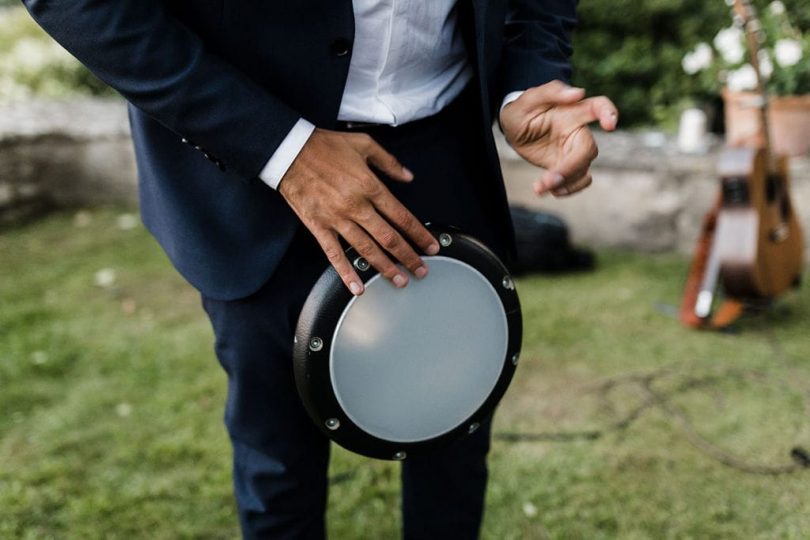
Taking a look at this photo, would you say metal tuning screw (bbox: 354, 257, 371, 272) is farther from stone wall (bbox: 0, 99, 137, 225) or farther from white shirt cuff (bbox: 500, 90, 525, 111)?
stone wall (bbox: 0, 99, 137, 225)

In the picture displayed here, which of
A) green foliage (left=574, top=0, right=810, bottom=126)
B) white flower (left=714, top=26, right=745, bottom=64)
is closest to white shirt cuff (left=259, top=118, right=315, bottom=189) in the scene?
white flower (left=714, top=26, right=745, bottom=64)

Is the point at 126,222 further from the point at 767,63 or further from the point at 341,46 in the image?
the point at 341,46

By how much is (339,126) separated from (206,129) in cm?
25

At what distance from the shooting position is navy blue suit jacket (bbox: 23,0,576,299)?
3.47 ft

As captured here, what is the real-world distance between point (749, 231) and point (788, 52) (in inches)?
53.2

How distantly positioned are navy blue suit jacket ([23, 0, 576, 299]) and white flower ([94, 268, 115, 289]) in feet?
8.77

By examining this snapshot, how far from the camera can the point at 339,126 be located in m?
1.29

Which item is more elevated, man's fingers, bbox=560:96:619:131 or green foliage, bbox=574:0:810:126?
man's fingers, bbox=560:96:619:131

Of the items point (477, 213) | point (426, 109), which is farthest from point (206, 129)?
point (477, 213)

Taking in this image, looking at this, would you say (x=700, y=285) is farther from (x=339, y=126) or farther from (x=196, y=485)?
(x=339, y=126)

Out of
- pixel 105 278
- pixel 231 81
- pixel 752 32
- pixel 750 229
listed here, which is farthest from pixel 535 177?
pixel 231 81

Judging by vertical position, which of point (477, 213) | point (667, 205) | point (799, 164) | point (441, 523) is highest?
point (477, 213)

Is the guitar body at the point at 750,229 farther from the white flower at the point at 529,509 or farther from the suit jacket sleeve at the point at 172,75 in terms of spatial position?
the suit jacket sleeve at the point at 172,75

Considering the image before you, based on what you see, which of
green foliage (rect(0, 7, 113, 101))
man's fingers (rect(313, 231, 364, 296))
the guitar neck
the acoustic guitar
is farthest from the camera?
green foliage (rect(0, 7, 113, 101))
